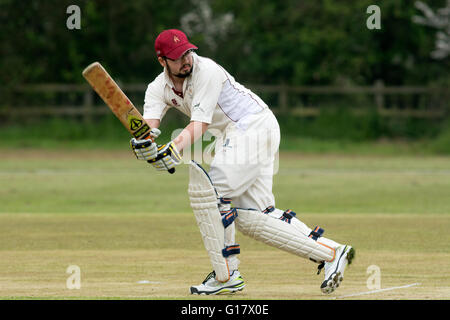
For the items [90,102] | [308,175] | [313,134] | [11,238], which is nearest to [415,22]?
[313,134]

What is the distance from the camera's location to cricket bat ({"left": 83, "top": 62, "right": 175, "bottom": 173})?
16.2ft

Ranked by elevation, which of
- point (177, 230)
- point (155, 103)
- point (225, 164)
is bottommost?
point (177, 230)

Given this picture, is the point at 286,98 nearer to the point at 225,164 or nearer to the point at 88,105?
the point at 88,105

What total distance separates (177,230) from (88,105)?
16217 millimetres

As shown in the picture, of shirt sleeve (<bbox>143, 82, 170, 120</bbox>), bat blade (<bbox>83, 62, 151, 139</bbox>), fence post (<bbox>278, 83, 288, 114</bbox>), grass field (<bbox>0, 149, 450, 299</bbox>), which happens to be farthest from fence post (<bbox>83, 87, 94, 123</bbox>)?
bat blade (<bbox>83, 62, 151, 139</bbox>)

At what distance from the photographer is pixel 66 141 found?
23219 mm

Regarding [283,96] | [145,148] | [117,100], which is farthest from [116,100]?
[283,96]

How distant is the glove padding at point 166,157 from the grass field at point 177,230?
0.75 m

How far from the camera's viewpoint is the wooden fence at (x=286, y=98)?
24.5 meters

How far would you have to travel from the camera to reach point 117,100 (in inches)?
199

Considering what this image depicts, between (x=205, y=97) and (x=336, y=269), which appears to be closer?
(x=205, y=97)

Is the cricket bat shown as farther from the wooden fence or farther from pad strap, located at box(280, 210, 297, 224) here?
the wooden fence

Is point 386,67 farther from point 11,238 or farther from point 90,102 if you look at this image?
point 11,238

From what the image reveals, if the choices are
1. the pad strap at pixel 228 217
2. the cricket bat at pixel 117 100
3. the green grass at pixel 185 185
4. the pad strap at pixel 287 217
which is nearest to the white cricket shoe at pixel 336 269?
the pad strap at pixel 287 217
